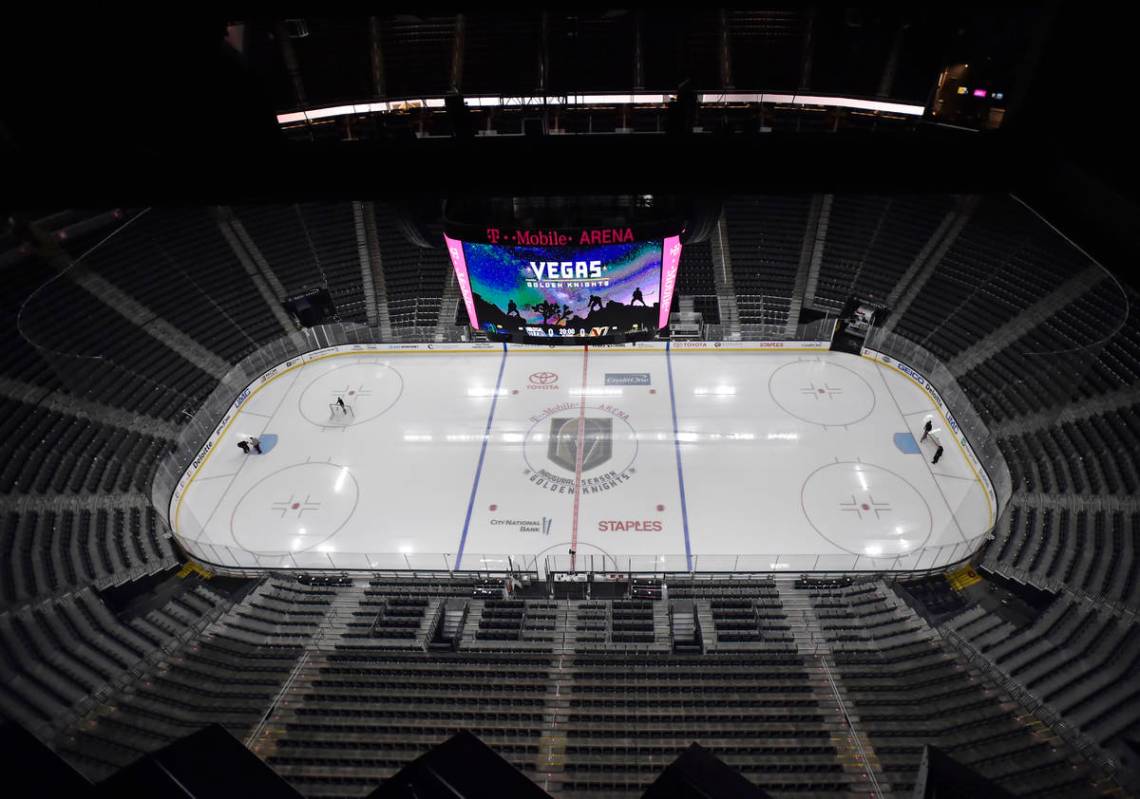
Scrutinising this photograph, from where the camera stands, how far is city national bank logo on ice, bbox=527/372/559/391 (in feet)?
59.9

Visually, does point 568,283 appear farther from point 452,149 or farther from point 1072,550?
point 1072,550

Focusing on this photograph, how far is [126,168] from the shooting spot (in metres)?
3.53

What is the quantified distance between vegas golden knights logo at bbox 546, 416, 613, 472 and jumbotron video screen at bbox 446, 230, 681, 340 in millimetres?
3795

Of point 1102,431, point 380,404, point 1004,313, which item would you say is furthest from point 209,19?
point 1004,313

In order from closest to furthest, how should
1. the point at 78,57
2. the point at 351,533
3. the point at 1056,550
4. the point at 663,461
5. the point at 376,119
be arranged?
the point at 78,57, the point at 1056,550, the point at 351,533, the point at 663,461, the point at 376,119

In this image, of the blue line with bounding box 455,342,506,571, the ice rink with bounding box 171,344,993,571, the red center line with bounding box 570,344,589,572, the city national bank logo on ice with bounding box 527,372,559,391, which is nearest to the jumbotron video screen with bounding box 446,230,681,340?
the red center line with bounding box 570,344,589,572

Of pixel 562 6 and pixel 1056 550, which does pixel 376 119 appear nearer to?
pixel 562 6

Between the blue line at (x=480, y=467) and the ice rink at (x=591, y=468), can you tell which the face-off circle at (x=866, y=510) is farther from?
the blue line at (x=480, y=467)

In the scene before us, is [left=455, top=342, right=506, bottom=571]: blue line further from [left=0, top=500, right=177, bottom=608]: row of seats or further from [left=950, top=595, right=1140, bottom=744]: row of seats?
[left=950, top=595, right=1140, bottom=744]: row of seats

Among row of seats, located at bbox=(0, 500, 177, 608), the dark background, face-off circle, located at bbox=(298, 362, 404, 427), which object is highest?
face-off circle, located at bbox=(298, 362, 404, 427)

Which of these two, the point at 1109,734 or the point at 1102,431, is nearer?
the point at 1109,734

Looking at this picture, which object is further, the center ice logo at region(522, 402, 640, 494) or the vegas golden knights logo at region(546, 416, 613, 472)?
the vegas golden knights logo at region(546, 416, 613, 472)

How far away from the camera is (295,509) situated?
47.7ft

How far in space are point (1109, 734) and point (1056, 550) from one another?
4.35 m
